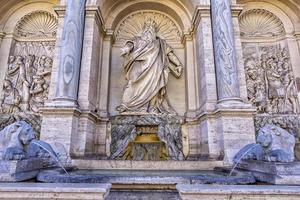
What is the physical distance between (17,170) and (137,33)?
7.53m

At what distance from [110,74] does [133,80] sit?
1.31 m

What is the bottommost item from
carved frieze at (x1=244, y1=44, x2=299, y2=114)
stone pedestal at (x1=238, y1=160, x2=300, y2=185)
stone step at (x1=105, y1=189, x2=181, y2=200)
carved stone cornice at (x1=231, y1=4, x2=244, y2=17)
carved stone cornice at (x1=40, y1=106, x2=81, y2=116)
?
stone step at (x1=105, y1=189, x2=181, y2=200)

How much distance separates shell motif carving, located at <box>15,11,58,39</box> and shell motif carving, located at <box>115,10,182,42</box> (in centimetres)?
282

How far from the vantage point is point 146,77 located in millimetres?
8570

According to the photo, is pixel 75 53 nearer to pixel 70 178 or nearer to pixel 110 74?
pixel 110 74

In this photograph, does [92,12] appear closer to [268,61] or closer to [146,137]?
[146,137]

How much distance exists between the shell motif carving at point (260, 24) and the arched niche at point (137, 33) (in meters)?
2.43

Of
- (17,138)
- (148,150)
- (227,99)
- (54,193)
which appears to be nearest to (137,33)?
(148,150)

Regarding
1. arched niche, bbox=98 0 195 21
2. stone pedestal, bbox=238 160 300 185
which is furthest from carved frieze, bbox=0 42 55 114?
stone pedestal, bbox=238 160 300 185

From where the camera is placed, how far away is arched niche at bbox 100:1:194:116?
924 centimetres

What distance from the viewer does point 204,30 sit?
7805 mm

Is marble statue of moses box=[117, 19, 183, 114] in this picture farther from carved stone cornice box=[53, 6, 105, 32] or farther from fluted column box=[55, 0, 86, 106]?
fluted column box=[55, 0, 86, 106]

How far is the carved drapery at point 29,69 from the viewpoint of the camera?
8547 millimetres

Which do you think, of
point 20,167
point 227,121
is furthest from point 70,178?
point 227,121
